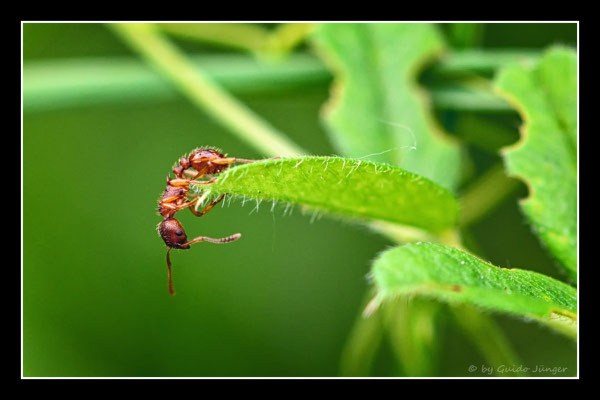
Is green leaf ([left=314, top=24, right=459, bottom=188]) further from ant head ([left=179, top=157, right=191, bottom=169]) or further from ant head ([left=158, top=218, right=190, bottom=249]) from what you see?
ant head ([left=158, top=218, right=190, bottom=249])

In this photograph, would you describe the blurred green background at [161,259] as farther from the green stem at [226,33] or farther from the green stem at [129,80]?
the green stem at [129,80]

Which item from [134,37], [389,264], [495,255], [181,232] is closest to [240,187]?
[389,264]

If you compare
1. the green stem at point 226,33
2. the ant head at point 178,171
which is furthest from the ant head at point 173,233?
the green stem at point 226,33

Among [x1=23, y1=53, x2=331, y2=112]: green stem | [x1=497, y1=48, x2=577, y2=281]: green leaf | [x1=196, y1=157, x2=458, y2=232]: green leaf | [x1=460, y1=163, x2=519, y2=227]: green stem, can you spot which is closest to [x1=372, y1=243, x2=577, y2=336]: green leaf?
[x1=196, y1=157, x2=458, y2=232]: green leaf

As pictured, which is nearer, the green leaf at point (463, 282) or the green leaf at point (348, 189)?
the green leaf at point (463, 282)

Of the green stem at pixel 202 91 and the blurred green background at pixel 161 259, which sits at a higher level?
the green stem at pixel 202 91

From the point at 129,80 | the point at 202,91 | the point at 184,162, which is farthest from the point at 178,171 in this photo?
the point at 129,80

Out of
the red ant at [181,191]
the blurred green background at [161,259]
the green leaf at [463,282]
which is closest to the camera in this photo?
the green leaf at [463,282]
